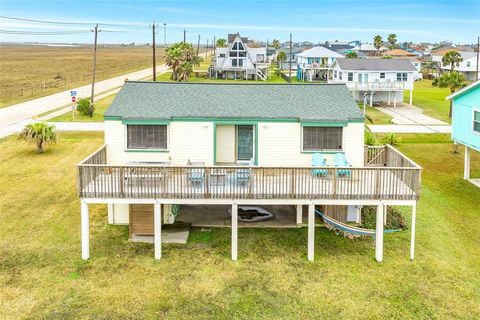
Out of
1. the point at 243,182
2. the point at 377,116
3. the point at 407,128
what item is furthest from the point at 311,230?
the point at 377,116

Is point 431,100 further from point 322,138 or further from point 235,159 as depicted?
point 235,159

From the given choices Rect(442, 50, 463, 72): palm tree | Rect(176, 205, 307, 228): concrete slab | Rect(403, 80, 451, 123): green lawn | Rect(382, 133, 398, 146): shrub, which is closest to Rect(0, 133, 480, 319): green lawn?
Rect(176, 205, 307, 228): concrete slab

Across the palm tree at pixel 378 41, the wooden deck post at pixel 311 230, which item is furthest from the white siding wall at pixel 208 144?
the palm tree at pixel 378 41

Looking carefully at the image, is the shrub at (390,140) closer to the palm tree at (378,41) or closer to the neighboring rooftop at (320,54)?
the neighboring rooftop at (320,54)

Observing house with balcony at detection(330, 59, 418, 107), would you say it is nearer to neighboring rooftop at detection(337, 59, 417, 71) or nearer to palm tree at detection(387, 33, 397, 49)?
neighboring rooftop at detection(337, 59, 417, 71)

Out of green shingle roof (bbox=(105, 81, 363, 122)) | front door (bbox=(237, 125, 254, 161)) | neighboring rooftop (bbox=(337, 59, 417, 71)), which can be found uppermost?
neighboring rooftop (bbox=(337, 59, 417, 71))

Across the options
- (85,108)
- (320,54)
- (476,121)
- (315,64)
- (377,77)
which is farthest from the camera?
(320,54)
